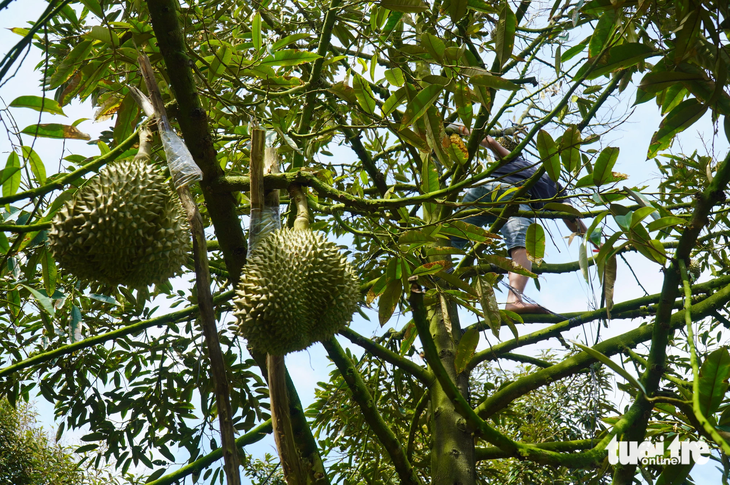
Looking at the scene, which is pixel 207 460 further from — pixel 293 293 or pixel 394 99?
pixel 394 99

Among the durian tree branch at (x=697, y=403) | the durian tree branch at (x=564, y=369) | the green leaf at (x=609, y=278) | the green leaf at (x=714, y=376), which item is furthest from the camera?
the durian tree branch at (x=564, y=369)

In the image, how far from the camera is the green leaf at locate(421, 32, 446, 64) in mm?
1179

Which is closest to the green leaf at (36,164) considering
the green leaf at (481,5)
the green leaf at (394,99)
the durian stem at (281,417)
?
the durian stem at (281,417)

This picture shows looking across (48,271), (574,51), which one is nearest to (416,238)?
(574,51)

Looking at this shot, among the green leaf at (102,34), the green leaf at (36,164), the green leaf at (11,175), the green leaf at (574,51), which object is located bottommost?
the green leaf at (574,51)

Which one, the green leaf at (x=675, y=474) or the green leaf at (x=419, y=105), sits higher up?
the green leaf at (x=419, y=105)

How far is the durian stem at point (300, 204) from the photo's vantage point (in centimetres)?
149

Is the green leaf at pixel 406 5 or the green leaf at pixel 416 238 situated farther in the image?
the green leaf at pixel 416 238

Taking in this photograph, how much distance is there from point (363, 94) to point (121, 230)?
69 centimetres

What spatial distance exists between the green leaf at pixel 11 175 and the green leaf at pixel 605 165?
1.54 meters

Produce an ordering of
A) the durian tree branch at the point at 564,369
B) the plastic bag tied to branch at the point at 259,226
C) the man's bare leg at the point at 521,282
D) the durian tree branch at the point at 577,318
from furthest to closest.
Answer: the man's bare leg at the point at 521,282 → the durian tree branch at the point at 577,318 → the durian tree branch at the point at 564,369 → the plastic bag tied to branch at the point at 259,226

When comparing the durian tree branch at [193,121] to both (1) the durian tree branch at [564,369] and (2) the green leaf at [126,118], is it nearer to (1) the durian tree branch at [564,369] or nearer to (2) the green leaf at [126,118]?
(2) the green leaf at [126,118]

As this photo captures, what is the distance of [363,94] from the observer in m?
1.43

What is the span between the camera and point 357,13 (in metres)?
2.09
